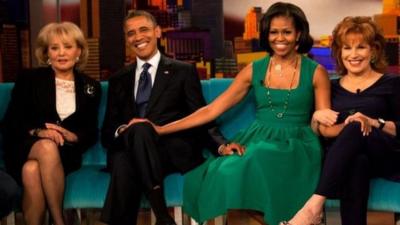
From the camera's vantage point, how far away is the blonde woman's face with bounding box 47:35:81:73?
12.0 feet

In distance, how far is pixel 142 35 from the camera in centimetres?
370

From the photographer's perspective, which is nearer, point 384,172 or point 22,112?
point 384,172

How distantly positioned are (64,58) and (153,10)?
1227 millimetres

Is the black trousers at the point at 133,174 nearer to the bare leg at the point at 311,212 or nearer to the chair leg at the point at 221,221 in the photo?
the chair leg at the point at 221,221

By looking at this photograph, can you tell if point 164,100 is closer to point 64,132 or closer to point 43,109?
point 64,132

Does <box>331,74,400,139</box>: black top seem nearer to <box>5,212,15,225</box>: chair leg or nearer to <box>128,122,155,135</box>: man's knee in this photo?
<box>128,122,155,135</box>: man's knee

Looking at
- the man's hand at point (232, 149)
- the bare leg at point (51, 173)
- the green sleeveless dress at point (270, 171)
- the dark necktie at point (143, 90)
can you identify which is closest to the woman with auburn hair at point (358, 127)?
the green sleeveless dress at point (270, 171)

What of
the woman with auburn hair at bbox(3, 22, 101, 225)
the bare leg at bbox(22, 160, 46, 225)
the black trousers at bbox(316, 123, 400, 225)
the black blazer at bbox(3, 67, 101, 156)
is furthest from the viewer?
the black blazer at bbox(3, 67, 101, 156)

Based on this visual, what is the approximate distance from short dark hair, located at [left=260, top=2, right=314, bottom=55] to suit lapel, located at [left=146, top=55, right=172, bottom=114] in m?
0.55

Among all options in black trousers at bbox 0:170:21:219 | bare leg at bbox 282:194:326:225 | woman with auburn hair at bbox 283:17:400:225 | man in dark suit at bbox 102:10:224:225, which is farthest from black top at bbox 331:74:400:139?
black trousers at bbox 0:170:21:219

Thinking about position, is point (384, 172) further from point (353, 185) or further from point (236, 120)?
point (236, 120)

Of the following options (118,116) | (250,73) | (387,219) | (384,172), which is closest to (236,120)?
(250,73)

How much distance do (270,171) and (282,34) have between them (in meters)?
0.74

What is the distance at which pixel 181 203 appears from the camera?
3307 millimetres
